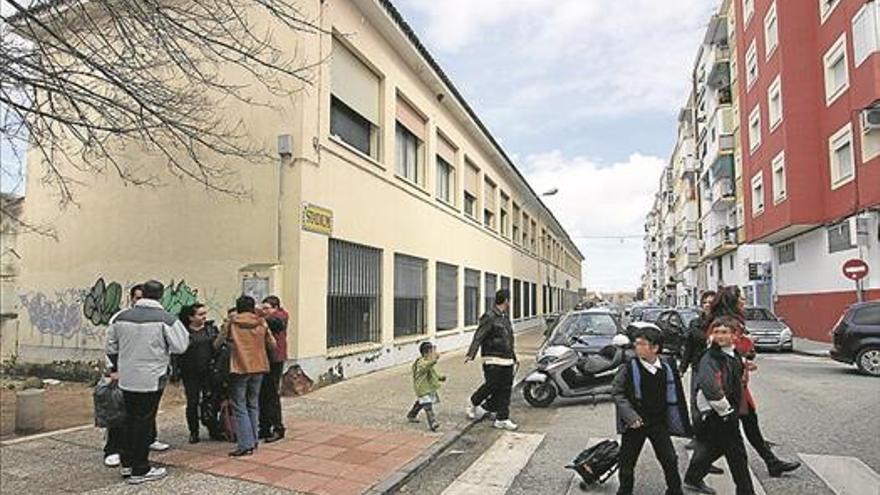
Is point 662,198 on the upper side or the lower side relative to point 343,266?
upper

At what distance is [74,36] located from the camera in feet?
21.5

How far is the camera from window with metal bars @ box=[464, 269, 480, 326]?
75.3 ft

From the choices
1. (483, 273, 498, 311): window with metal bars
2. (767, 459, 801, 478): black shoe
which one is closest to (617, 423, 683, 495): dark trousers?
(767, 459, 801, 478): black shoe

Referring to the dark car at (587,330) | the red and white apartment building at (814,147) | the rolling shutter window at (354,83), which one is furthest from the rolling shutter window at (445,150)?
the red and white apartment building at (814,147)

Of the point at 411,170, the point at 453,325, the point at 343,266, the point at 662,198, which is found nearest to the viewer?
the point at 343,266

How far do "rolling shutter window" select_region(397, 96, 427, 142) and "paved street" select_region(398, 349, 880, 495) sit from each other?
8233mm

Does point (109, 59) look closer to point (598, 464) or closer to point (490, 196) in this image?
point (598, 464)

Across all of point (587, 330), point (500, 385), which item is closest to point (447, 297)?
point (587, 330)

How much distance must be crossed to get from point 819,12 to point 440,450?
2347cm

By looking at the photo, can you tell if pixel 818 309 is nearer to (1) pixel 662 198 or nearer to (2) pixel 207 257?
(2) pixel 207 257

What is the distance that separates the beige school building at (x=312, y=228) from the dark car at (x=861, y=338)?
32.0 feet

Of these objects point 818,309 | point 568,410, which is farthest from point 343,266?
point 818,309

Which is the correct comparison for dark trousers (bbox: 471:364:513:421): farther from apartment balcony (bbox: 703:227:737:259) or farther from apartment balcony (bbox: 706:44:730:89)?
apartment balcony (bbox: 706:44:730:89)

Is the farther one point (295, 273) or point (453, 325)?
point (453, 325)
